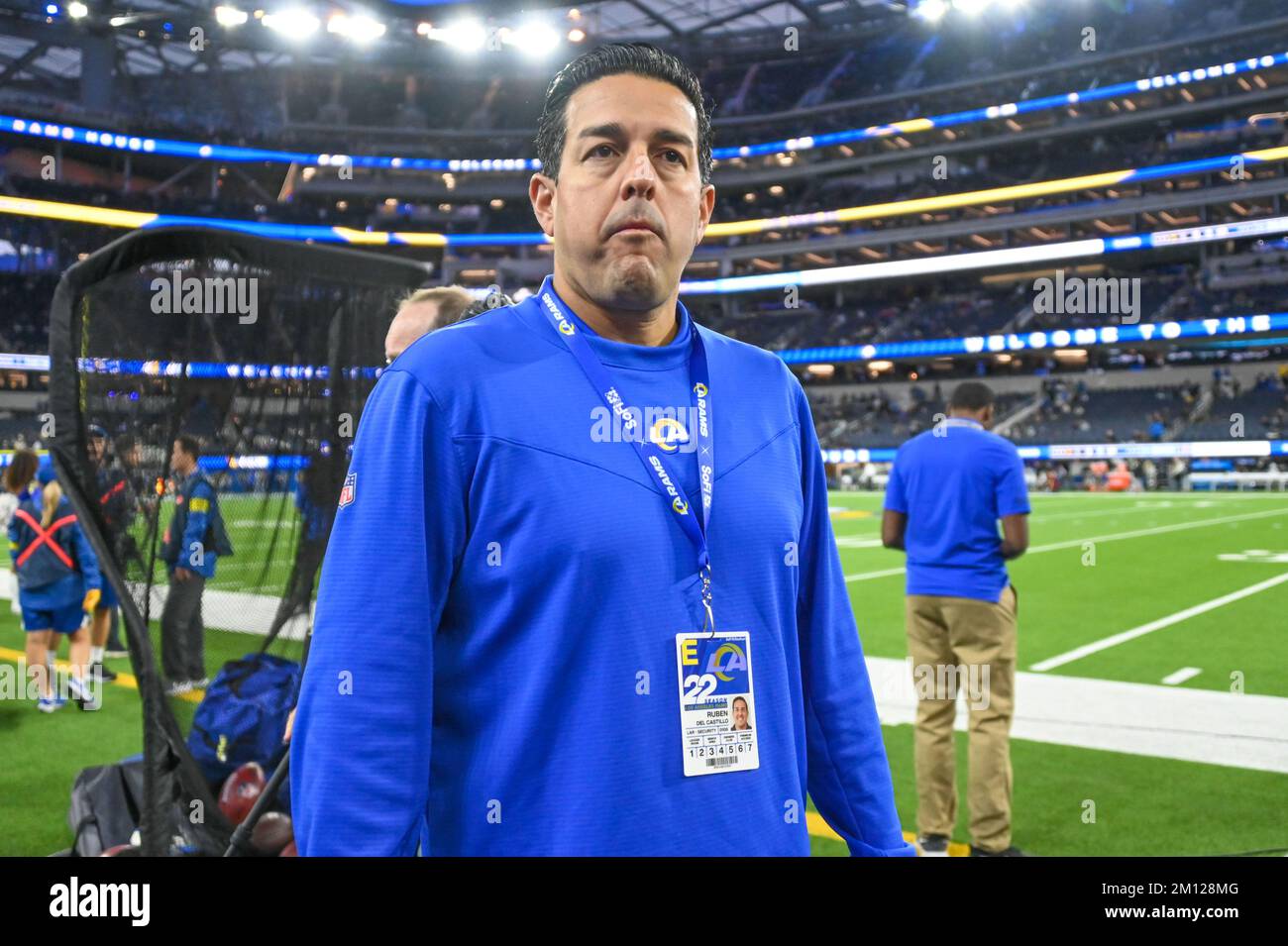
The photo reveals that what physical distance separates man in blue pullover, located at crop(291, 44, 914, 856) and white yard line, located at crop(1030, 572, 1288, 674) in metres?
8.12

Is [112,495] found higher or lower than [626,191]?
lower

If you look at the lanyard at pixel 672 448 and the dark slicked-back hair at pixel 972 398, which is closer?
the lanyard at pixel 672 448

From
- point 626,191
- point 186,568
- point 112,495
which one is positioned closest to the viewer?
point 626,191

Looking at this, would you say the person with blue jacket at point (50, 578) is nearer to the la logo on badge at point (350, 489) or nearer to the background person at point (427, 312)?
the background person at point (427, 312)

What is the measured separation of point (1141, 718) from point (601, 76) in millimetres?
6996

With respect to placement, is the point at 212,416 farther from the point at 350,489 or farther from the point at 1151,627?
the point at 1151,627

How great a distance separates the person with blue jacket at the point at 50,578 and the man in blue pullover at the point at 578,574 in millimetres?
6966

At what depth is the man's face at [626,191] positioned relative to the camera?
1.65 metres

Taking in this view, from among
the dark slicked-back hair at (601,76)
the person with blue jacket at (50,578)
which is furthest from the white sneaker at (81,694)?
the dark slicked-back hair at (601,76)

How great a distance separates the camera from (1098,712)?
290 inches

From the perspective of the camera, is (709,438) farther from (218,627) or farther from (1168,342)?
(1168,342)

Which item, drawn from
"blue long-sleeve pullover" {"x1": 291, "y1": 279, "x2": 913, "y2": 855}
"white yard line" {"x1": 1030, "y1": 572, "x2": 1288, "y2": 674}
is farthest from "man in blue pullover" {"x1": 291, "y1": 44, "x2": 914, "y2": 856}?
"white yard line" {"x1": 1030, "y1": 572, "x2": 1288, "y2": 674}

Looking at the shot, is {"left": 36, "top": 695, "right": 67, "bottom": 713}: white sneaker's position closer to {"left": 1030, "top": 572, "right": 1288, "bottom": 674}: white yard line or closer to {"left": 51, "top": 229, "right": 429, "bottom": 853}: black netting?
{"left": 51, "top": 229, "right": 429, "bottom": 853}: black netting

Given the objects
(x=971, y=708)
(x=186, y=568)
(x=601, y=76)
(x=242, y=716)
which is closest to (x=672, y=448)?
(x=601, y=76)
